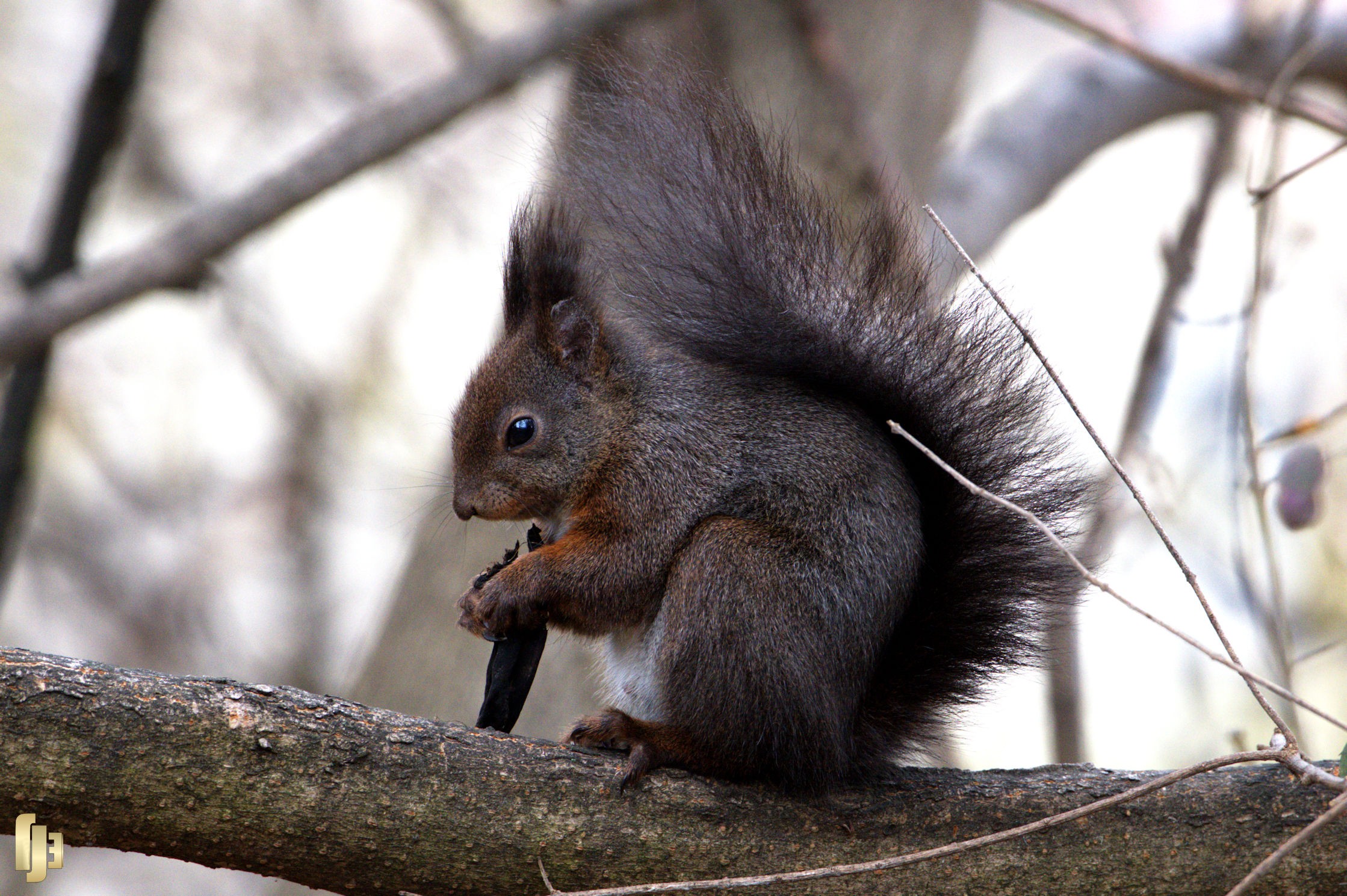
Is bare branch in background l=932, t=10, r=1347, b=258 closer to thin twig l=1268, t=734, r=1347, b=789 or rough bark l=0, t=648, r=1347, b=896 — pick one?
rough bark l=0, t=648, r=1347, b=896

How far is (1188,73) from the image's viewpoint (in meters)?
3.49

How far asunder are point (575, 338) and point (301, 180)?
1.52 meters

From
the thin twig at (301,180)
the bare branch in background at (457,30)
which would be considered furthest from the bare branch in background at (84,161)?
the bare branch in background at (457,30)

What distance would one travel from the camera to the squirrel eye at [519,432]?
2.38 m

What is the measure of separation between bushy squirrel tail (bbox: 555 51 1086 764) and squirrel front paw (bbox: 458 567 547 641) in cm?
53

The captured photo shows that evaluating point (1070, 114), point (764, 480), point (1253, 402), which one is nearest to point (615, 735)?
point (764, 480)

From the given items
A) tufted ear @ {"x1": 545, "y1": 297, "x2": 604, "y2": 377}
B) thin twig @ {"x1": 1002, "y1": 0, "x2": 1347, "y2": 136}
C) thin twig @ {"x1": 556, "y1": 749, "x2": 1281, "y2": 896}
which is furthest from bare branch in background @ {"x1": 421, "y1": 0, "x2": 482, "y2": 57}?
thin twig @ {"x1": 556, "y1": 749, "x2": 1281, "y2": 896}

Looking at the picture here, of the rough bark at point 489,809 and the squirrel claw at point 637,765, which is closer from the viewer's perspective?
the rough bark at point 489,809

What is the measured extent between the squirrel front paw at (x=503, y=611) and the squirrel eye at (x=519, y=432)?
319mm

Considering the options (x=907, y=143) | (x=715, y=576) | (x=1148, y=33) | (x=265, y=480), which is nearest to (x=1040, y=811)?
(x=715, y=576)

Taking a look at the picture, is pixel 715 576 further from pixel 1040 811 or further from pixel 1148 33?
pixel 1148 33

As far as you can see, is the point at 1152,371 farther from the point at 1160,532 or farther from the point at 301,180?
the point at 301,180

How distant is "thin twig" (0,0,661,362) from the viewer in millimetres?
3396

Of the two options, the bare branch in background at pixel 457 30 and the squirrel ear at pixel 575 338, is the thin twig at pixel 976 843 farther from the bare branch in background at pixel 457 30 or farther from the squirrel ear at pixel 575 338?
the bare branch in background at pixel 457 30
